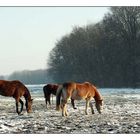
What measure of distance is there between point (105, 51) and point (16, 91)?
9.77 ft

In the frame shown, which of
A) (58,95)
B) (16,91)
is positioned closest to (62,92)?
(58,95)

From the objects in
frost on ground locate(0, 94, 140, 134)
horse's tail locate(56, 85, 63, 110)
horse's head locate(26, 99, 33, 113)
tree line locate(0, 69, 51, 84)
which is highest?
tree line locate(0, 69, 51, 84)

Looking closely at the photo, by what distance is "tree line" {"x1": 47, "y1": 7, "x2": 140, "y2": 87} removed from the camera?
1233 cm

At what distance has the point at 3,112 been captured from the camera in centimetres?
1388

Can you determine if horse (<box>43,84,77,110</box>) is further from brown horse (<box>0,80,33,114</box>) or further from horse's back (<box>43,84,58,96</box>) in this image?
brown horse (<box>0,80,33,114</box>)

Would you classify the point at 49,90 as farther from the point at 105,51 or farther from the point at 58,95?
the point at 105,51

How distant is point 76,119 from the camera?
498 inches

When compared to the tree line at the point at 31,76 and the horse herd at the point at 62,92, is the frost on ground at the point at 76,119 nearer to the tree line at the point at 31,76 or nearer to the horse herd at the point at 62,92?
the horse herd at the point at 62,92

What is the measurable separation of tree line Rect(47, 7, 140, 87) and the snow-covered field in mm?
545

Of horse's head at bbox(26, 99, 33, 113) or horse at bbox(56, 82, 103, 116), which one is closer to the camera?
horse at bbox(56, 82, 103, 116)

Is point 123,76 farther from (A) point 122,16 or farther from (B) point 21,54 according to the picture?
(B) point 21,54

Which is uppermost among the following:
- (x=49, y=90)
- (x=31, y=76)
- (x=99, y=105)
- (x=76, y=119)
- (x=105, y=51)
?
(x=105, y=51)

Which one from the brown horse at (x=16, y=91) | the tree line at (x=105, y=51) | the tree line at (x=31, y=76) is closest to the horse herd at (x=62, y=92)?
the brown horse at (x=16, y=91)

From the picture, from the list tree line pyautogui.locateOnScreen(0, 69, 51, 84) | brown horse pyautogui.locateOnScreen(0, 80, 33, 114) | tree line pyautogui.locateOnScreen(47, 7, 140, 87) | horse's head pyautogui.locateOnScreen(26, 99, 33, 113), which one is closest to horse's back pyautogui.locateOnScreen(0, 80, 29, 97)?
brown horse pyautogui.locateOnScreen(0, 80, 33, 114)
